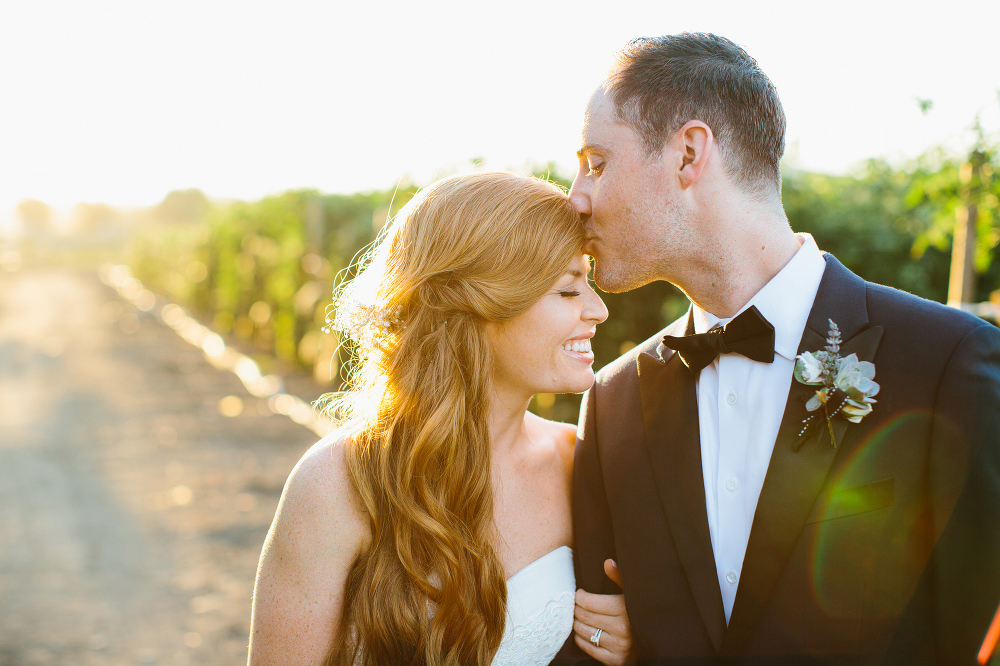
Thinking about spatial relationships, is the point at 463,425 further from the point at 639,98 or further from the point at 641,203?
the point at 639,98

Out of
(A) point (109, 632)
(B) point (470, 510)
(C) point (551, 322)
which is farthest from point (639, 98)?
(A) point (109, 632)

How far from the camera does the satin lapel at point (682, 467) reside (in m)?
2.08

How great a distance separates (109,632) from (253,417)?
→ 5.51m

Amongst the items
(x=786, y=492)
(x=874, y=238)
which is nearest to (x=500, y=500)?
(x=786, y=492)

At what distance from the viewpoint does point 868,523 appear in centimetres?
Result: 190

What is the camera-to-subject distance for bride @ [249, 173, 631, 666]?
233cm

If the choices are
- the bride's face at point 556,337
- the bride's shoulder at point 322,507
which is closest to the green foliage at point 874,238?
the bride's face at point 556,337

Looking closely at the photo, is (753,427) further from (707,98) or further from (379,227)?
(379,227)

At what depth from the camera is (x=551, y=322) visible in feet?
8.29

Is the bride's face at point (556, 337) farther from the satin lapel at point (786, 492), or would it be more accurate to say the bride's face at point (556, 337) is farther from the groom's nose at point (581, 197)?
the satin lapel at point (786, 492)

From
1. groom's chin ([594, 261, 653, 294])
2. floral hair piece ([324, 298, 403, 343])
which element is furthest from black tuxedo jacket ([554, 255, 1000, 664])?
floral hair piece ([324, 298, 403, 343])

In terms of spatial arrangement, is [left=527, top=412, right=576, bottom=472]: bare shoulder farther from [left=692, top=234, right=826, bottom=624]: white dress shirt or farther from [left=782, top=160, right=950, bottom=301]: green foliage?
[left=782, top=160, right=950, bottom=301]: green foliage

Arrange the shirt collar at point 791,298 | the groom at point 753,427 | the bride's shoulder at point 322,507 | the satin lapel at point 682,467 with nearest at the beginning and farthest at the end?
the groom at point 753,427 < the satin lapel at point 682,467 < the shirt collar at point 791,298 < the bride's shoulder at point 322,507

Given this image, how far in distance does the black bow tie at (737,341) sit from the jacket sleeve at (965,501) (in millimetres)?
458
